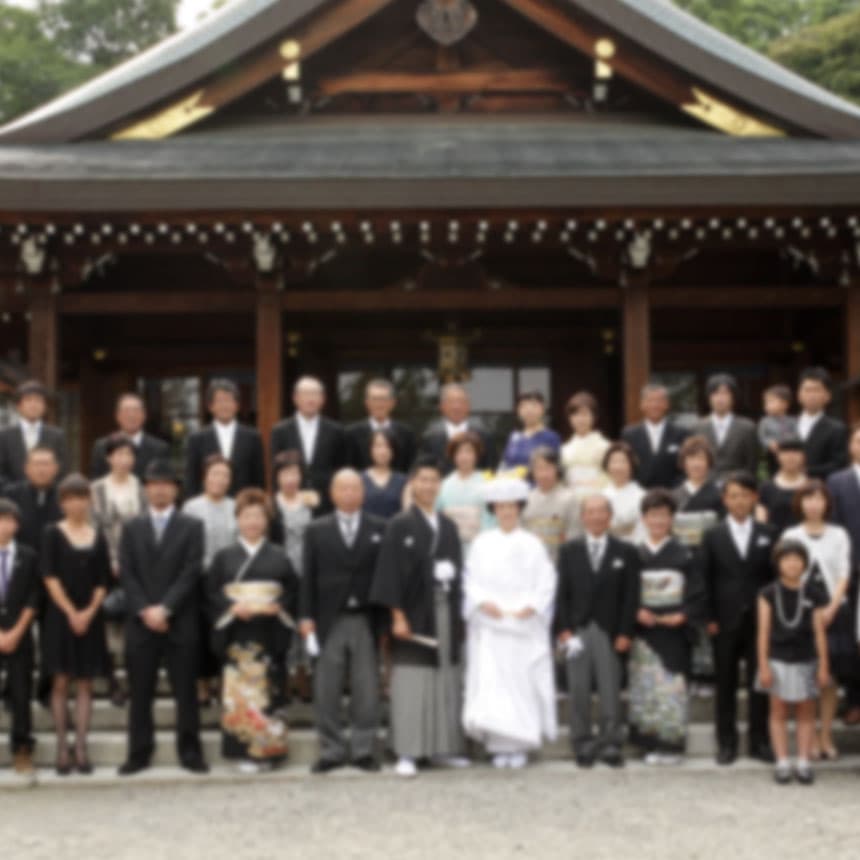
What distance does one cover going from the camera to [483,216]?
8523mm

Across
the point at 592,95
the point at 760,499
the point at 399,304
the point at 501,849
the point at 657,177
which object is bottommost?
the point at 501,849

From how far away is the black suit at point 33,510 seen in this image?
6781mm

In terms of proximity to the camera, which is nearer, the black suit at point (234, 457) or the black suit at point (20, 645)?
the black suit at point (20, 645)

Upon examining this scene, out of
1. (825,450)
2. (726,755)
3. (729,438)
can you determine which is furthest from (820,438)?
(726,755)

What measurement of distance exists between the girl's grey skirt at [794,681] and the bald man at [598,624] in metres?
0.75

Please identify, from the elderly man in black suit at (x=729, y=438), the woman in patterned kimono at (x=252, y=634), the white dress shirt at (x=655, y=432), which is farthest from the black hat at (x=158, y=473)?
the elderly man in black suit at (x=729, y=438)

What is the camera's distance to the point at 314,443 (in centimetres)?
752

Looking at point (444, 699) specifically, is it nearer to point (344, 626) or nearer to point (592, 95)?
point (344, 626)

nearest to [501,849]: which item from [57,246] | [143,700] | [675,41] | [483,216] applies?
[143,700]

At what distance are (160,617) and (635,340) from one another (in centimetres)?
436

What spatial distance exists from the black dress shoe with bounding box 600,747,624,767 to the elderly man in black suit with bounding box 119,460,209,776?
206 cm

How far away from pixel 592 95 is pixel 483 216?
105 inches

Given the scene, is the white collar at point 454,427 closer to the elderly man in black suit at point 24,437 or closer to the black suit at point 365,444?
the black suit at point 365,444

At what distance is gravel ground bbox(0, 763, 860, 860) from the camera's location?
4.95 metres
